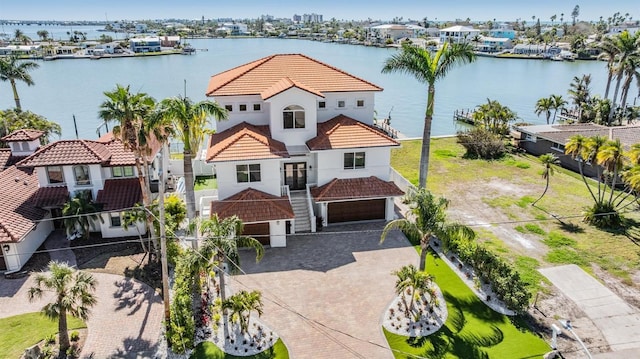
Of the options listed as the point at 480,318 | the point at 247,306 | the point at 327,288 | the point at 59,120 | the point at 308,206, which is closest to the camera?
the point at 247,306

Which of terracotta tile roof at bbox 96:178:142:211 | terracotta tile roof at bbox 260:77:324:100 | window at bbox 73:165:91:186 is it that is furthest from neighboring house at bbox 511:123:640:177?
window at bbox 73:165:91:186

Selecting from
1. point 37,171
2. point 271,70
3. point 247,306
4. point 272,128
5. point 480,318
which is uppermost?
point 271,70

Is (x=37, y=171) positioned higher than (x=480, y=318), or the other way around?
(x=37, y=171)

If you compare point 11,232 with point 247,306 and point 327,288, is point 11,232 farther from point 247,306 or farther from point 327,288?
point 327,288

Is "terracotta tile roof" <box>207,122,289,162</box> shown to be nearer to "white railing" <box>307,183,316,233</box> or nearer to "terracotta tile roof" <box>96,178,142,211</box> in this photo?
"white railing" <box>307,183,316,233</box>

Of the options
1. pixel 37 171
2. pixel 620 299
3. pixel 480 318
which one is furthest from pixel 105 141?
pixel 620 299

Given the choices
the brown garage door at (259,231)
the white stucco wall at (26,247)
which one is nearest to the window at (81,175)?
the white stucco wall at (26,247)
